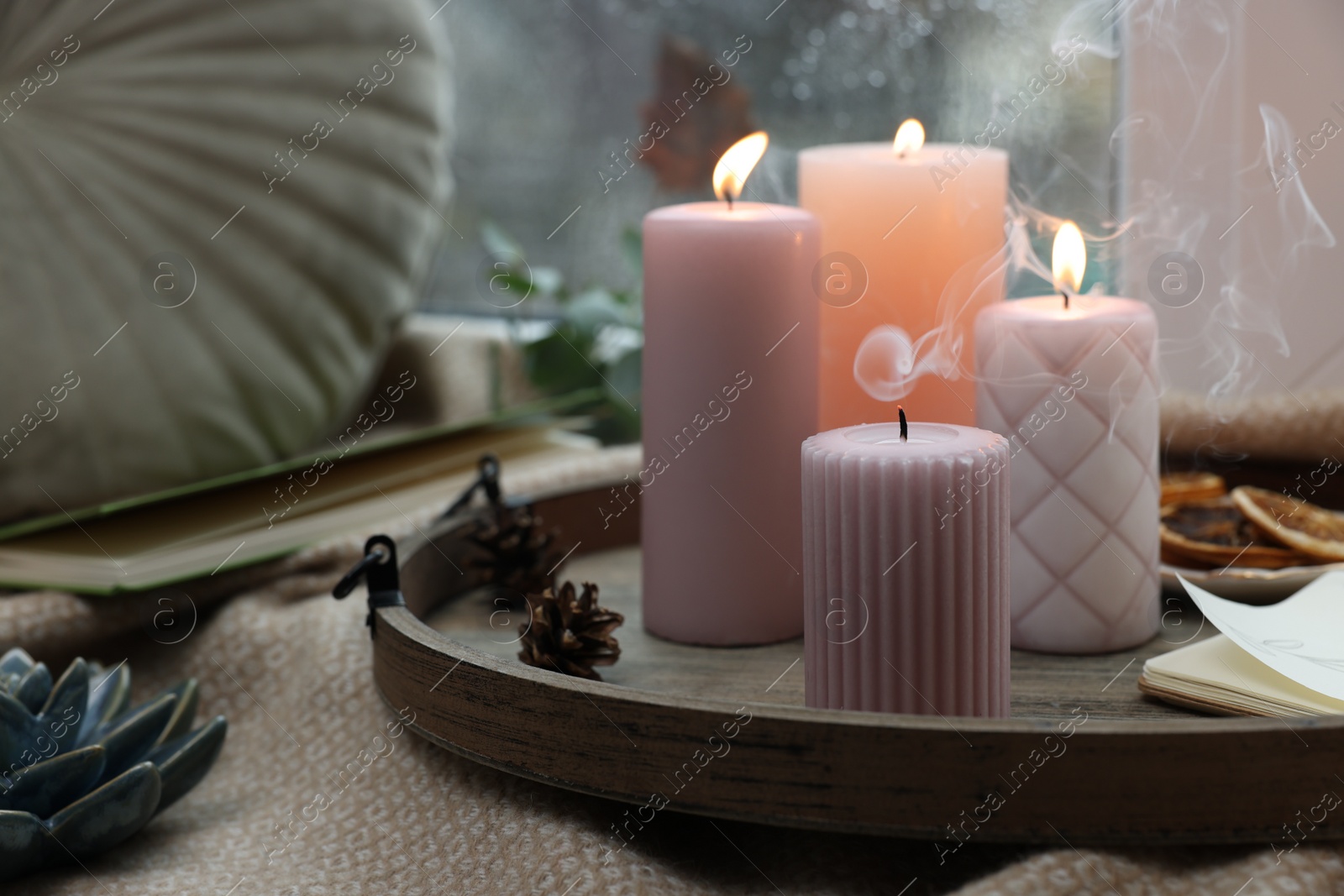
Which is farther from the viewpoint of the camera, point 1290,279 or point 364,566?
point 1290,279

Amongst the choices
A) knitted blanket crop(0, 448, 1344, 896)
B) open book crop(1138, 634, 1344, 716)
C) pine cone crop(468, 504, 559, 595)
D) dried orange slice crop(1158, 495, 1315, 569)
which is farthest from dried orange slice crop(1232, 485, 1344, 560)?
pine cone crop(468, 504, 559, 595)

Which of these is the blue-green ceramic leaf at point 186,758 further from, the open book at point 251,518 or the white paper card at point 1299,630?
the white paper card at point 1299,630

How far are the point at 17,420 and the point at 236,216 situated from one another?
174mm

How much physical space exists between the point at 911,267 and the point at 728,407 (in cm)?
12

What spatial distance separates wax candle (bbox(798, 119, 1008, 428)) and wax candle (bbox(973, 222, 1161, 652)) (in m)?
0.04

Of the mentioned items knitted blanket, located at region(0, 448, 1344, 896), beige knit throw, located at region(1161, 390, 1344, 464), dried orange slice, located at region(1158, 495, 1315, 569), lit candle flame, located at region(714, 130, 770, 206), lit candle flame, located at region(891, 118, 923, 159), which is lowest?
knitted blanket, located at region(0, 448, 1344, 896)

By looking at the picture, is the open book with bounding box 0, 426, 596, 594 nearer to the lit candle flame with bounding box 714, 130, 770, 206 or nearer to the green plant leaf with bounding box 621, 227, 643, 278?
the green plant leaf with bounding box 621, 227, 643, 278

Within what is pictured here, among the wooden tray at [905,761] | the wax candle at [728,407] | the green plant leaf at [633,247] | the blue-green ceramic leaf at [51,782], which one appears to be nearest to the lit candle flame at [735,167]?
the wax candle at [728,407]

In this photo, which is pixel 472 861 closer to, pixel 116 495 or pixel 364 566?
pixel 364 566

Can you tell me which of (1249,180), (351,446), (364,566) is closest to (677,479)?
(364,566)

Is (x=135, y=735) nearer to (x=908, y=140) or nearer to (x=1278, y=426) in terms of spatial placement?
(x=908, y=140)

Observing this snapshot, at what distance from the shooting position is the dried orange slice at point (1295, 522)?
21.2 inches

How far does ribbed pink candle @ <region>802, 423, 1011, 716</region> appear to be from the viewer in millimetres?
386

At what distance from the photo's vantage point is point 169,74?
70cm
